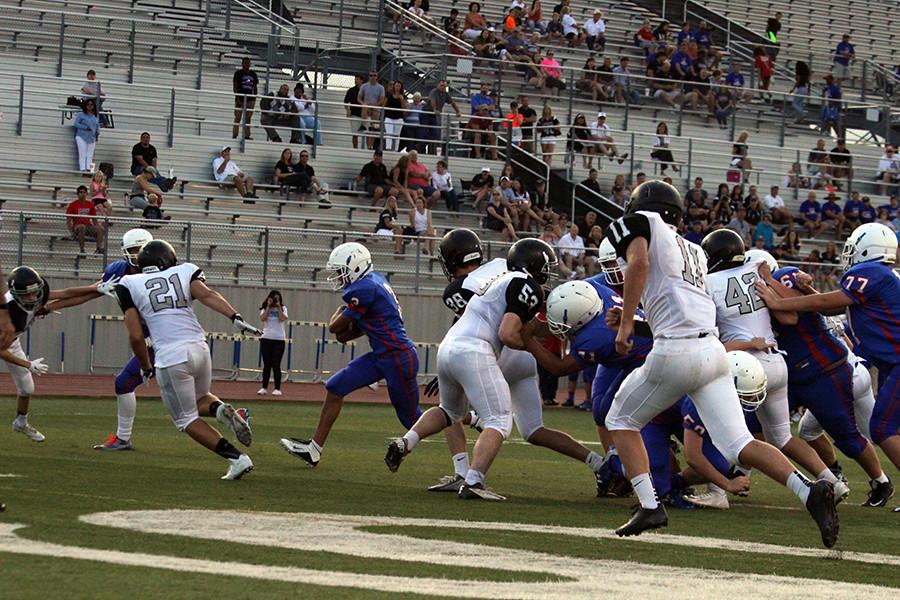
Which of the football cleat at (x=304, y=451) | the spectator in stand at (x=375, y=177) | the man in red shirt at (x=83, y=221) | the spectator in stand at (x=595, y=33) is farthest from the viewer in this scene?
the spectator in stand at (x=595, y=33)

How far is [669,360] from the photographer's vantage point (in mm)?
7410

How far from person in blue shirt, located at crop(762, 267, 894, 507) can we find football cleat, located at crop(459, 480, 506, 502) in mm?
2194

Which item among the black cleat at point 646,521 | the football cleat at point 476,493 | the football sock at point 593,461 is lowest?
the football cleat at point 476,493

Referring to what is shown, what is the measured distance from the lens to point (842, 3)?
129 feet

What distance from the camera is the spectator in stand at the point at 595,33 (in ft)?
109

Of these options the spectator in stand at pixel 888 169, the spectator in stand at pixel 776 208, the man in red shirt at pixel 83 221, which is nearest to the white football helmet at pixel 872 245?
the man in red shirt at pixel 83 221

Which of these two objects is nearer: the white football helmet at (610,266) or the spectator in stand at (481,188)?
the white football helmet at (610,266)

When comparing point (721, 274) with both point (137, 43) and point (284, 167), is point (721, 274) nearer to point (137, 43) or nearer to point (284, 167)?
point (284, 167)

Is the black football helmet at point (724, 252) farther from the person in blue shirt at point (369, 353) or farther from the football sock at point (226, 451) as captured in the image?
the football sock at point (226, 451)

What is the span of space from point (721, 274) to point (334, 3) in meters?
22.7

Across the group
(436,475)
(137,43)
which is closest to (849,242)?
(436,475)

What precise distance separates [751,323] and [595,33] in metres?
24.4

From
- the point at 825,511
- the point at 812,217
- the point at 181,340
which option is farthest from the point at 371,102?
the point at 825,511

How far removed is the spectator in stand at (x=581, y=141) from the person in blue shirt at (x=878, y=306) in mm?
18334
